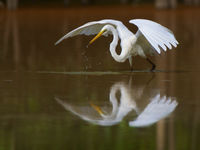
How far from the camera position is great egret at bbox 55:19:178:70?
29.8 feet

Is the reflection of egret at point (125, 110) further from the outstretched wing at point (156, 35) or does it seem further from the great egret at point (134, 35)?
the great egret at point (134, 35)

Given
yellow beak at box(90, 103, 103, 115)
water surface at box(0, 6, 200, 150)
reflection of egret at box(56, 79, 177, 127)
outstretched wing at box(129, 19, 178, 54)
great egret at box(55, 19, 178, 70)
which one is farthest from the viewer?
great egret at box(55, 19, 178, 70)

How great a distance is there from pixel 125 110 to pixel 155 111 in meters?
0.30

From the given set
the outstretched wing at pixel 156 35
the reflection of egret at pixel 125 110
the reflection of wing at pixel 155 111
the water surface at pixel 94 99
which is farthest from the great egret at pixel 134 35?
the reflection of wing at pixel 155 111

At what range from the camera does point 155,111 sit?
22.7ft

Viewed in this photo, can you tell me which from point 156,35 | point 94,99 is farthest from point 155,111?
point 156,35

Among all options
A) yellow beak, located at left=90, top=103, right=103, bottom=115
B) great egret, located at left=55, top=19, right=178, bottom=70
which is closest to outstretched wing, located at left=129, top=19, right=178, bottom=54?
great egret, located at left=55, top=19, right=178, bottom=70

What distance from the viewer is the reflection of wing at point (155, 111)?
20.9ft

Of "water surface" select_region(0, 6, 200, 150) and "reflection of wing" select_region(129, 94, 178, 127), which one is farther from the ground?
"reflection of wing" select_region(129, 94, 178, 127)

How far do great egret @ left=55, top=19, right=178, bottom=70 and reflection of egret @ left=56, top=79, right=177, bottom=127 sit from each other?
122cm

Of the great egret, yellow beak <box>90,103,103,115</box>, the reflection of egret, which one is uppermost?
the great egret

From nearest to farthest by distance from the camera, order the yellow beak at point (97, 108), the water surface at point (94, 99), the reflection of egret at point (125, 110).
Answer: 1. the water surface at point (94, 99)
2. the reflection of egret at point (125, 110)
3. the yellow beak at point (97, 108)

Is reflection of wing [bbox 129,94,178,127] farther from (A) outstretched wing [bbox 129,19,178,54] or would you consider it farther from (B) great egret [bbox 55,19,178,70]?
(B) great egret [bbox 55,19,178,70]

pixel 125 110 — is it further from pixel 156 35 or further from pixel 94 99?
pixel 156 35
